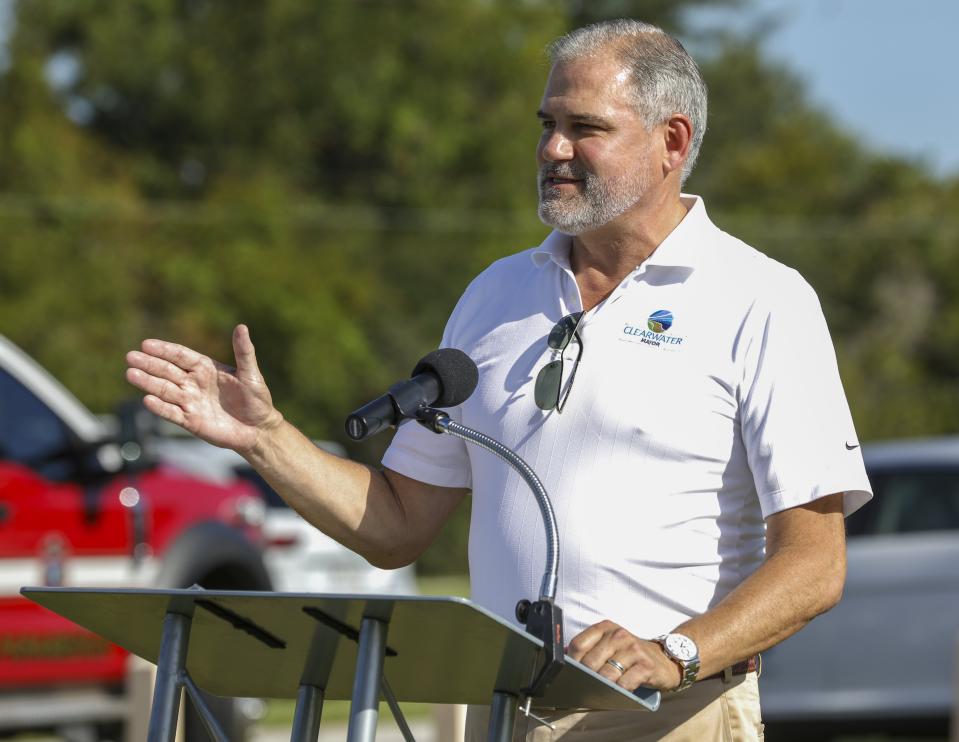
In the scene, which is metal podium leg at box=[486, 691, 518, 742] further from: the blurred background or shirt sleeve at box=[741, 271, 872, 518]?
the blurred background

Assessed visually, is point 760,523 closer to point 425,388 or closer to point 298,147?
point 425,388

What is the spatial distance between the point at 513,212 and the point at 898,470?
84.0 feet

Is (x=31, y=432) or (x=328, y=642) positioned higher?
(x=31, y=432)

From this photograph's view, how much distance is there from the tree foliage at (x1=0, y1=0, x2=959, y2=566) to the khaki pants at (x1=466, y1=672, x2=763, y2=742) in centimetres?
2272

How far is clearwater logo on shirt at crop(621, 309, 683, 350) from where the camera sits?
3605mm

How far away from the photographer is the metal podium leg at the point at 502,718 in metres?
3.09

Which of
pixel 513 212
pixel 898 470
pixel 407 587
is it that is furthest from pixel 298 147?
pixel 898 470

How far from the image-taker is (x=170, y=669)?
321 cm

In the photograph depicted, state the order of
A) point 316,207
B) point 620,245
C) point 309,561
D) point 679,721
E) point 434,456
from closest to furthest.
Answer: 1. point 679,721
2. point 620,245
3. point 434,456
4. point 309,561
5. point 316,207

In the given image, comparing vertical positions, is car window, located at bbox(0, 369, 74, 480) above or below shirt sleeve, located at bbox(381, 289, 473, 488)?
above

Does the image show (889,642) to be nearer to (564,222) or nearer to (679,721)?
(679,721)

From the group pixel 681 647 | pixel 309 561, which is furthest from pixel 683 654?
pixel 309 561

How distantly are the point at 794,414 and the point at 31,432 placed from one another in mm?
5637

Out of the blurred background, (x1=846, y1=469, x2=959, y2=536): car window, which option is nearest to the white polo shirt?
(x1=846, y1=469, x2=959, y2=536): car window
